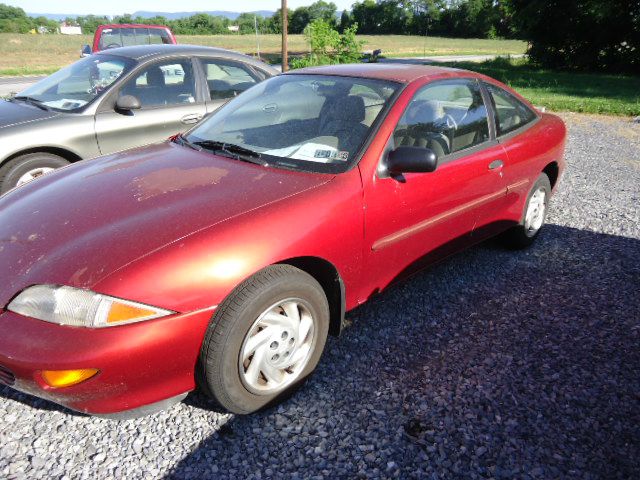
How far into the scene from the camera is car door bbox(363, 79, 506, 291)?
2735 mm

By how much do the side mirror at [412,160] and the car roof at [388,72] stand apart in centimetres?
68

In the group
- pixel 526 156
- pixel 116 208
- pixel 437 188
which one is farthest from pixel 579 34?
pixel 116 208

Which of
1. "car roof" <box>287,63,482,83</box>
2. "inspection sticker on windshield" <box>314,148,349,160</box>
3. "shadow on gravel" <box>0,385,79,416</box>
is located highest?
"car roof" <box>287,63,482,83</box>

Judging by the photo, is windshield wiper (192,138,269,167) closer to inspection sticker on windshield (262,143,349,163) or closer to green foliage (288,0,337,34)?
inspection sticker on windshield (262,143,349,163)

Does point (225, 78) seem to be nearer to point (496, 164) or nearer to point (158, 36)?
point (496, 164)

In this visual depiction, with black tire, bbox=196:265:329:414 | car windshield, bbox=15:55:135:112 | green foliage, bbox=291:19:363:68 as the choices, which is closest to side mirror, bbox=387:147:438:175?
black tire, bbox=196:265:329:414

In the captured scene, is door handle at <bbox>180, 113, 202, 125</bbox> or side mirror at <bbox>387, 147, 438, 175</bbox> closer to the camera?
side mirror at <bbox>387, 147, 438, 175</bbox>

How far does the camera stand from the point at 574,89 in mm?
15695

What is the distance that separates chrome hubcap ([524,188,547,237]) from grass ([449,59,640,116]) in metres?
9.11

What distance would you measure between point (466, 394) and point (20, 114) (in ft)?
14.7

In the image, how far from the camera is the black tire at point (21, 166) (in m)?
4.25

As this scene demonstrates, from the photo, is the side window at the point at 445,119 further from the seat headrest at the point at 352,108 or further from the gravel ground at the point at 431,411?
the gravel ground at the point at 431,411

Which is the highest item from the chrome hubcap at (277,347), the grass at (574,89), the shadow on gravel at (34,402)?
the chrome hubcap at (277,347)

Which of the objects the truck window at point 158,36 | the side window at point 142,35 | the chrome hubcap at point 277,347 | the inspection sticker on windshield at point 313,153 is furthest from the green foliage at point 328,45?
the chrome hubcap at point 277,347
